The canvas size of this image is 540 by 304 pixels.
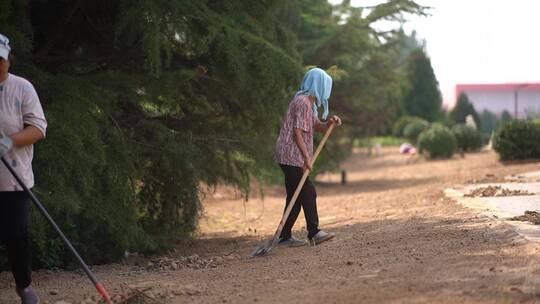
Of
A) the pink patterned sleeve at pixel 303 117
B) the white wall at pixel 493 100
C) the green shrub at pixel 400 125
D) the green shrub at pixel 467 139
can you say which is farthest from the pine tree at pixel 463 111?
the pink patterned sleeve at pixel 303 117

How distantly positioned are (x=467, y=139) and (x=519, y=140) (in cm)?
923

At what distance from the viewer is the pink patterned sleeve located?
24.1 feet

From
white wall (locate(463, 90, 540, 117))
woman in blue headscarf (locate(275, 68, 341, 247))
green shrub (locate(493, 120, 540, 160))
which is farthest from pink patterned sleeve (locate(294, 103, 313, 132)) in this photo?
white wall (locate(463, 90, 540, 117))

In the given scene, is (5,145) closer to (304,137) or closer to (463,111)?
(304,137)

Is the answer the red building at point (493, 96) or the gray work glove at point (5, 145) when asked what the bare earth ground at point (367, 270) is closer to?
the gray work glove at point (5, 145)

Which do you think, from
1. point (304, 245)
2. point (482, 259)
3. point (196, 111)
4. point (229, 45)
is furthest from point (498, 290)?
point (196, 111)

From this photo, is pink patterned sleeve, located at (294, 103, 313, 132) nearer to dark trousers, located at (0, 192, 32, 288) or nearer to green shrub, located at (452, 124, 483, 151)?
dark trousers, located at (0, 192, 32, 288)

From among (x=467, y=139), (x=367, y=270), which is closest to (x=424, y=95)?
(x=467, y=139)

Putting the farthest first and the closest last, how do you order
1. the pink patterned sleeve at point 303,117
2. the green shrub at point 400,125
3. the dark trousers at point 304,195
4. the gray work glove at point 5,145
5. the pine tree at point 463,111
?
the green shrub at point 400,125, the pine tree at point 463,111, the dark trousers at point 304,195, the pink patterned sleeve at point 303,117, the gray work glove at point 5,145

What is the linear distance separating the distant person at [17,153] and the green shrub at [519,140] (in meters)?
15.3

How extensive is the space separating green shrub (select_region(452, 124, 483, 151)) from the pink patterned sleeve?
21417mm

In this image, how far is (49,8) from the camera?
8602 millimetres

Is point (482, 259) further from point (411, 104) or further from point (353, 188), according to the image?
point (411, 104)

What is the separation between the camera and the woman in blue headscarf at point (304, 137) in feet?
24.2
